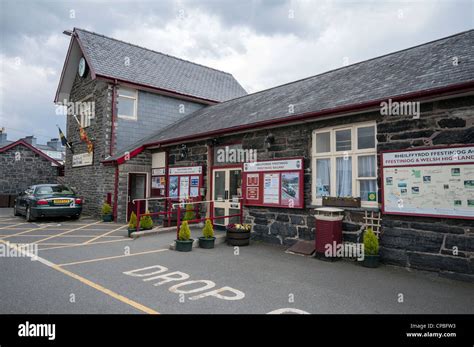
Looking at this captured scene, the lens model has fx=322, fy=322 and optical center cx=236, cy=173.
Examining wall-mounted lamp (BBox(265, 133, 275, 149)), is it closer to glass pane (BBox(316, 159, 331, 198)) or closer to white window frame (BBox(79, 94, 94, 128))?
glass pane (BBox(316, 159, 331, 198))

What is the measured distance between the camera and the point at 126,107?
16000 mm

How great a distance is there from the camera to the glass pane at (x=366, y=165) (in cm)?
735

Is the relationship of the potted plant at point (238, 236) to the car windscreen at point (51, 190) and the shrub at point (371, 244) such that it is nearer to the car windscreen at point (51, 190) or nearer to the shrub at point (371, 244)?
the shrub at point (371, 244)

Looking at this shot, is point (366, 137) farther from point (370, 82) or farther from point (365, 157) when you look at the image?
point (370, 82)

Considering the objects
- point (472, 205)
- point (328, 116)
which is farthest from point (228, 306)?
point (328, 116)

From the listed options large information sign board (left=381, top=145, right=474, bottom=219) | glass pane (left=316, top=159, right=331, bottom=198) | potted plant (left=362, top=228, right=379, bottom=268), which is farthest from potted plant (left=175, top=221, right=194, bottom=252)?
large information sign board (left=381, top=145, right=474, bottom=219)

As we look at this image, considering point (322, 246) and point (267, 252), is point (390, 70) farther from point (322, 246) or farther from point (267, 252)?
point (267, 252)

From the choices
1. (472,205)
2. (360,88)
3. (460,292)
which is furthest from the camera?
(360,88)

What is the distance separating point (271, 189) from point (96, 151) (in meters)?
10.4

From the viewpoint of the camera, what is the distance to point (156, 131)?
17.1m

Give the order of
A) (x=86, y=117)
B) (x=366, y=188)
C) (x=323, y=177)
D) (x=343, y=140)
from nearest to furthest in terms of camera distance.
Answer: (x=366, y=188)
(x=343, y=140)
(x=323, y=177)
(x=86, y=117)

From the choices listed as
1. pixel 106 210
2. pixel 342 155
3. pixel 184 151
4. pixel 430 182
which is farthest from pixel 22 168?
pixel 430 182

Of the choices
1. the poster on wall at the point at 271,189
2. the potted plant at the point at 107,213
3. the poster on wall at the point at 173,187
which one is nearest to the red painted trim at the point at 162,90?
the poster on wall at the point at 173,187
